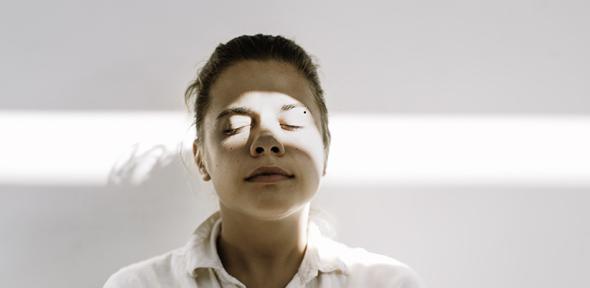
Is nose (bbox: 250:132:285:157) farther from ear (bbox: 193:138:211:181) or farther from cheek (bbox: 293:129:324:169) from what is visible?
ear (bbox: 193:138:211:181)

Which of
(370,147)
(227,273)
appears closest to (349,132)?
(370,147)

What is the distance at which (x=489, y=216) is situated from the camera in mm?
1316

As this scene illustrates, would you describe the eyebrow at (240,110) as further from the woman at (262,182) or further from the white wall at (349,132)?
the white wall at (349,132)

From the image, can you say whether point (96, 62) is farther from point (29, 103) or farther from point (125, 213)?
point (125, 213)

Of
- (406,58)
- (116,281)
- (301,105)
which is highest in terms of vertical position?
(406,58)

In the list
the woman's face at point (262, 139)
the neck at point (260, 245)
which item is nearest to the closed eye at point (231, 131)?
the woman's face at point (262, 139)

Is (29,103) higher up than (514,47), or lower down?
lower down

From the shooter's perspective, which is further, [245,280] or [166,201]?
[166,201]

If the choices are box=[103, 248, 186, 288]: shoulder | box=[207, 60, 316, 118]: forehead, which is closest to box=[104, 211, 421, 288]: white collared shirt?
box=[103, 248, 186, 288]: shoulder

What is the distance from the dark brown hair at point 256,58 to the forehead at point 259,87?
0.01 meters

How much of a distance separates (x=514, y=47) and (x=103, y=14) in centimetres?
73

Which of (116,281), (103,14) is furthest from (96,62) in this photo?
(116,281)

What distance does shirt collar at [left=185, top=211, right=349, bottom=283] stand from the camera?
1128 mm

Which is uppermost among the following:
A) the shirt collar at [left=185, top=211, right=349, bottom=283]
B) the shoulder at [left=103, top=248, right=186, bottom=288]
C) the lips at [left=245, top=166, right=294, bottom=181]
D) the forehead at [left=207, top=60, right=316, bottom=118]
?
the forehead at [left=207, top=60, right=316, bottom=118]
